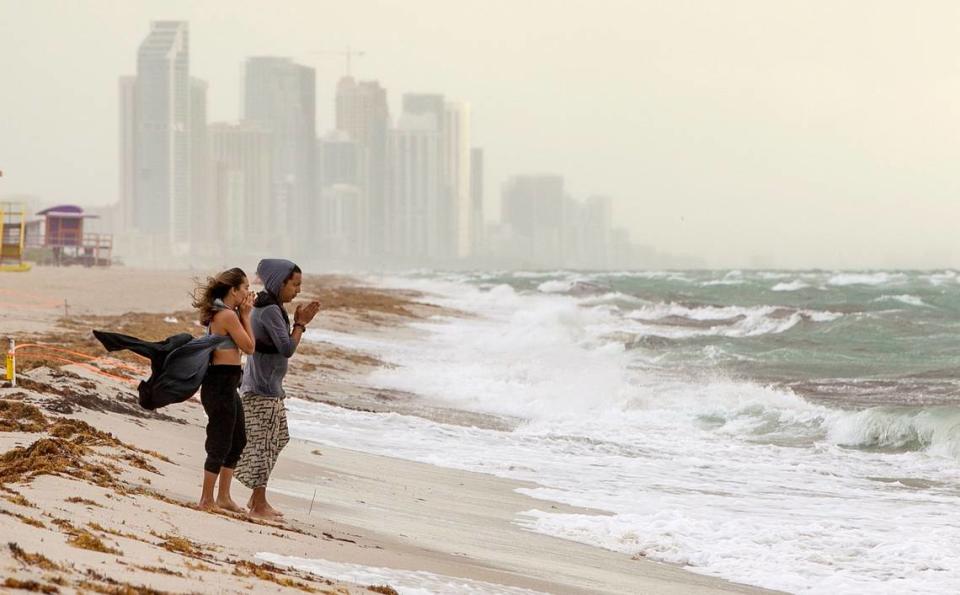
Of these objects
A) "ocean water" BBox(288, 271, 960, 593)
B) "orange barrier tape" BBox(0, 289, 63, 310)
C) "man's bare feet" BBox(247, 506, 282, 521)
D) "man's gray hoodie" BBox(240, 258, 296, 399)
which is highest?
"man's gray hoodie" BBox(240, 258, 296, 399)

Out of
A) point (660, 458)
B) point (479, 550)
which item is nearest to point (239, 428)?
point (479, 550)

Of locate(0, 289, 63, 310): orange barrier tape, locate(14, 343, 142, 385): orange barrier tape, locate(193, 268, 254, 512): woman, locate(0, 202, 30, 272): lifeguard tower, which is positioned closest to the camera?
locate(193, 268, 254, 512): woman

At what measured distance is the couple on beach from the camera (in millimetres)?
6559

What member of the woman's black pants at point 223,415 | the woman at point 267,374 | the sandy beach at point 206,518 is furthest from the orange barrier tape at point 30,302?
the woman's black pants at point 223,415

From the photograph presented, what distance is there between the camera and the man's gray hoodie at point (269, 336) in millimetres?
6832

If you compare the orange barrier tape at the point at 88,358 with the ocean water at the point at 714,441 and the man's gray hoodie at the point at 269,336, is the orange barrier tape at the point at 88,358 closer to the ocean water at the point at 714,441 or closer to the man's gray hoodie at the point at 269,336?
the ocean water at the point at 714,441

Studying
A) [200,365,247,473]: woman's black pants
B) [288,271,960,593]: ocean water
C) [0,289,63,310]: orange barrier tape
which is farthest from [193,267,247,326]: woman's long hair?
[0,289,63,310]: orange barrier tape

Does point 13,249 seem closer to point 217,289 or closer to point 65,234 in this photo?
point 65,234

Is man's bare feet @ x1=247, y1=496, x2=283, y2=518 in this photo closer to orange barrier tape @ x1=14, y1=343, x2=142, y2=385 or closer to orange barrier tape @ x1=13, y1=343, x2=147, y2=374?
orange barrier tape @ x1=14, y1=343, x2=142, y2=385

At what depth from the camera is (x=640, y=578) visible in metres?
6.98

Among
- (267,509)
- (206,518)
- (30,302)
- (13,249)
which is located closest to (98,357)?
(267,509)

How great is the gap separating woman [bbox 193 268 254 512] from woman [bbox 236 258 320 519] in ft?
0.35

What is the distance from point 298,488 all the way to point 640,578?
103 inches

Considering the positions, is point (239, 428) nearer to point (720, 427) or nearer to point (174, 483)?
point (174, 483)
